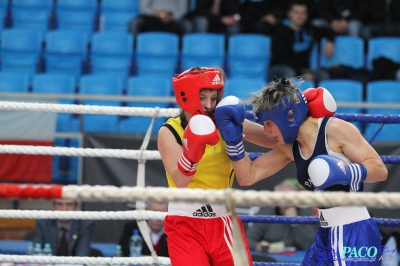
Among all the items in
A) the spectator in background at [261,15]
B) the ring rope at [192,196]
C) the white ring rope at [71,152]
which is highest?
the spectator in background at [261,15]

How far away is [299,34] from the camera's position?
768cm

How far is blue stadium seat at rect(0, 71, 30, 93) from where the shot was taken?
7262 millimetres

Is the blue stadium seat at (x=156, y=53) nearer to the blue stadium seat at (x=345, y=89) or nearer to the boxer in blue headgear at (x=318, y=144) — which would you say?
the blue stadium seat at (x=345, y=89)

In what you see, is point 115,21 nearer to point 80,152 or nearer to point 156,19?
point 156,19

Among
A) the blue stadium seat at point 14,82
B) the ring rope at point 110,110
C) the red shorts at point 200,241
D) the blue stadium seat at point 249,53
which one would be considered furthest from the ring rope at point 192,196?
the blue stadium seat at point 249,53

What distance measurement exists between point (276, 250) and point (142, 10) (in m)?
4.28

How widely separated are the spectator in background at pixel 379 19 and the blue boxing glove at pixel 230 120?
5.53 m

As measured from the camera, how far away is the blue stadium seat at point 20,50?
786cm

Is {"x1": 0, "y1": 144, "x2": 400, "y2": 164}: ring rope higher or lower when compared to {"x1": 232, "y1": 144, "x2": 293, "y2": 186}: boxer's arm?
lower

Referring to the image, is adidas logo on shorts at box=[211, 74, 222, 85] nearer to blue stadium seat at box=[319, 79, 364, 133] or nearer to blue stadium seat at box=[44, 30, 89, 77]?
blue stadium seat at box=[319, 79, 364, 133]

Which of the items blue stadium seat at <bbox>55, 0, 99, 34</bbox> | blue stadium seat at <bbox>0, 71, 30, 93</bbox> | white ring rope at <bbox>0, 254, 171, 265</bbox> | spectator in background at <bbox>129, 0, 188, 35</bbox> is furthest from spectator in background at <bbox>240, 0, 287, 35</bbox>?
white ring rope at <bbox>0, 254, 171, 265</bbox>

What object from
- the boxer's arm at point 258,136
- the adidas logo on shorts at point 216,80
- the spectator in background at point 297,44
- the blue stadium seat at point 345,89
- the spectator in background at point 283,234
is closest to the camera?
the adidas logo on shorts at point 216,80

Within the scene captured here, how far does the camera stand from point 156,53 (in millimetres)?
7750

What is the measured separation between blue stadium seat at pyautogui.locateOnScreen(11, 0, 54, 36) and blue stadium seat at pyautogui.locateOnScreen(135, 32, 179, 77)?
4.71 ft
